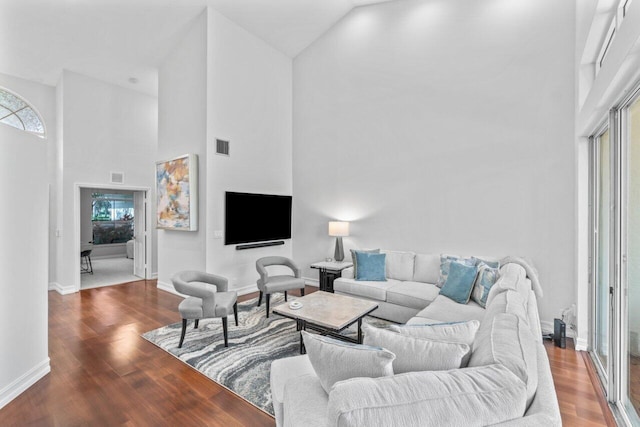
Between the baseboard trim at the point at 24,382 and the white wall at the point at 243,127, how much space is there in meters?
2.27

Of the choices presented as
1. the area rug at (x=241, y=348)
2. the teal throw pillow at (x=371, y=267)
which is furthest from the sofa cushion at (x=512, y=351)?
the teal throw pillow at (x=371, y=267)

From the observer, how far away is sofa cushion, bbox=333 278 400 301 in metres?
4.09

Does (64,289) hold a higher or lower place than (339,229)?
lower

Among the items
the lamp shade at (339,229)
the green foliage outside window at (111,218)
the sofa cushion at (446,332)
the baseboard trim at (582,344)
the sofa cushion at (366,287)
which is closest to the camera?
→ the sofa cushion at (446,332)

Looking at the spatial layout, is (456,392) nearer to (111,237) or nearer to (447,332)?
(447,332)

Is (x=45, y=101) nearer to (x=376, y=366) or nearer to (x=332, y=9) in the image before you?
(x=332, y=9)

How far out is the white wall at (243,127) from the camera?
4898mm

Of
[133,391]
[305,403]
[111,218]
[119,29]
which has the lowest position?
[133,391]

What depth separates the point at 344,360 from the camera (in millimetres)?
1362

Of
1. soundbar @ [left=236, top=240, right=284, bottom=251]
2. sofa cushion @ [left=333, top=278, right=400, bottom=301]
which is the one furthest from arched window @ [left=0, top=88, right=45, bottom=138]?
sofa cushion @ [left=333, top=278, right=400, bottom=301]

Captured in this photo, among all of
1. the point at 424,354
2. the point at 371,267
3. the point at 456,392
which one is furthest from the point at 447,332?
the point at 371,267

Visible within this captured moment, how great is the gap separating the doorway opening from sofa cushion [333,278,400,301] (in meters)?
4.62

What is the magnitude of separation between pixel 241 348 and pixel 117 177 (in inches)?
194

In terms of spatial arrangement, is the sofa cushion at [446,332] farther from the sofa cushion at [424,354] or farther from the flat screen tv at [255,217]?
the flat screen tv at [255,217]
